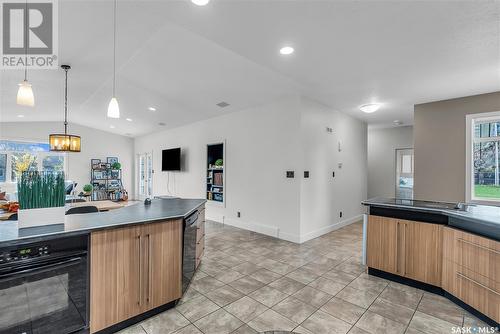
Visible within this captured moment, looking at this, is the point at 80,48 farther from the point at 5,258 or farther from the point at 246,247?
the point at 246,247

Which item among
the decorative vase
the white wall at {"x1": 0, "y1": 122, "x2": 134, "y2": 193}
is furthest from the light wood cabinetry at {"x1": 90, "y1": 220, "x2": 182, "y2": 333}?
the white wall at {"x1": 0, "y1": 122, "x2": 134, "y2": 193}

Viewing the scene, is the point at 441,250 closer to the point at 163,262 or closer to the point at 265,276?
the point at 265,276

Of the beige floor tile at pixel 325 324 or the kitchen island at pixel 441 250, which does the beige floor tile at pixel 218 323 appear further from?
the kitchen island at pixel 441 250

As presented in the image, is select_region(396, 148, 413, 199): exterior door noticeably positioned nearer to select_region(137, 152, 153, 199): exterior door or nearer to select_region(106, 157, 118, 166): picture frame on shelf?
select_region(137, 152, 153, 199): exterior door

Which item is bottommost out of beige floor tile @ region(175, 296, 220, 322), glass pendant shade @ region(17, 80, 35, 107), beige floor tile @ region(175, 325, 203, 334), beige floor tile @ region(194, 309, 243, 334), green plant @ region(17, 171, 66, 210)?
beige floor tile @ region(175, 296, 220, 322)

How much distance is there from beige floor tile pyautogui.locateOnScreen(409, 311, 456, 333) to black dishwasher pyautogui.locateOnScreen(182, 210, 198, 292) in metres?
2.19

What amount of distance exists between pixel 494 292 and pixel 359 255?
181 centimetres

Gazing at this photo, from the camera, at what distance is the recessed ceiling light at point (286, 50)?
278 centimetres

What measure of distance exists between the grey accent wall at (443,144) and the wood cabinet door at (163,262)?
15.9 feet

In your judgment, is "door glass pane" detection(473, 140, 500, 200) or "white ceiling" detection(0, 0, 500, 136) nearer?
"white ceiling" detection(0, 0, 500, 136)

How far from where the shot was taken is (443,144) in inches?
176

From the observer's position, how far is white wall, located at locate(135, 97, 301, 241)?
4.43 meters

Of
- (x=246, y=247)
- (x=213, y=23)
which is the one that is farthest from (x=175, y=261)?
(x=213, y=23)

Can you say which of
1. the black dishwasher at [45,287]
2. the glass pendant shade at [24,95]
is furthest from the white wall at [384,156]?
the glass pendant shade at [24,95]
